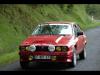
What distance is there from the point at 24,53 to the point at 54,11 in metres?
2.64

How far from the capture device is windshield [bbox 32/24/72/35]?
10383 mm

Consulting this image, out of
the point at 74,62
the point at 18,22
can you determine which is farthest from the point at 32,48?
the point at 18,22

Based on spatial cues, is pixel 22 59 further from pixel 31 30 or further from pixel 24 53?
pixel 31 30

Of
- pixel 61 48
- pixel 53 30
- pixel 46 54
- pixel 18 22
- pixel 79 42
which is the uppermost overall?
pixel 18 22

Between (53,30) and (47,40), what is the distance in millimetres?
733

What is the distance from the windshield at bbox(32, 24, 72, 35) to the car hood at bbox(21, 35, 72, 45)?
0.19 m

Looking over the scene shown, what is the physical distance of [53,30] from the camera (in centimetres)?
1042

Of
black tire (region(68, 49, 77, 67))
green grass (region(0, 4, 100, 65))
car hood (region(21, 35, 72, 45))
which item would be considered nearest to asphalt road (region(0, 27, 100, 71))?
black tire (region(68, 49, 77, 67))

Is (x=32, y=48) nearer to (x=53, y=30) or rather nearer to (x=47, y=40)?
(x=47, y=40)

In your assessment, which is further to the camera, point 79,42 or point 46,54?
point 79,42

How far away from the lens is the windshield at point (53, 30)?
10383 millimetres

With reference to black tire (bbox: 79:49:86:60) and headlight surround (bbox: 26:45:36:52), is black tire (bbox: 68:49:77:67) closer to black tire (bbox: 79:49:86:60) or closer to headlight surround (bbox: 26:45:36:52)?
black tire (bbox: 79:49:86:60)

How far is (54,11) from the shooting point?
11945 millimetres

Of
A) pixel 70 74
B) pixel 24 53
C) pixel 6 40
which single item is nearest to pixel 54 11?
pixel 6 40
